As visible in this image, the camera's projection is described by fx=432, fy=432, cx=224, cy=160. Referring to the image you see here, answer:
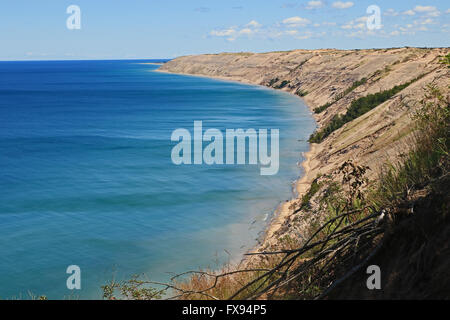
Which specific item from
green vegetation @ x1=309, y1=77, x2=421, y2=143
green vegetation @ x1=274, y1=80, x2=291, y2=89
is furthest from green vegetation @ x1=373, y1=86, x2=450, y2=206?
green vegetation @ x1=274, y1=80, x2=291, y2=89

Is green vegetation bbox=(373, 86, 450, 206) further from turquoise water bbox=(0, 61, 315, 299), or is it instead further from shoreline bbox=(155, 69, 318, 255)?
shoreline bbox=(155, 69, 318, 255)

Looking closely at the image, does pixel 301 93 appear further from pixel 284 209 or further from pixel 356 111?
pixel 284 209

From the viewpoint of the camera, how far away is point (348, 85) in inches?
2447

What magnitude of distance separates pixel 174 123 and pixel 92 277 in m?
39.9

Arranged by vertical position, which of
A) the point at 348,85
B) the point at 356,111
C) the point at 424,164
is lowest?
→ the point at 424,164

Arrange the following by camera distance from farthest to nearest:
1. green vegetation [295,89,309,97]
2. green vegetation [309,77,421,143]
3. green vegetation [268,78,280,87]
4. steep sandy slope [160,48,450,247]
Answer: green vegetation [268,78,280,87] → green vegetation [295,89,309,97] → green vegetation [309,77,421,143] → steep sandy slope [160,48,450,247]

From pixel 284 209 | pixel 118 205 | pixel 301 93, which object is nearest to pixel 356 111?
pixel 284 209

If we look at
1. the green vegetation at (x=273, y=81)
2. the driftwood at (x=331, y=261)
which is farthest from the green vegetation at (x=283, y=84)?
the driftwood at (x=331, y=261)

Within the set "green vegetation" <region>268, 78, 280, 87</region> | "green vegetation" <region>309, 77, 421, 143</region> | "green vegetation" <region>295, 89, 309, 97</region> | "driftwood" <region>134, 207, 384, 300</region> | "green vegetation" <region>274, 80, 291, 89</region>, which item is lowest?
"driftwood" <region>134, 207, 384, 300</region>

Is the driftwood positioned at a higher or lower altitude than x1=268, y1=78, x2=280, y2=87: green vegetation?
lower

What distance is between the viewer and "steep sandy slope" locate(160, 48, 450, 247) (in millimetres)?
21141

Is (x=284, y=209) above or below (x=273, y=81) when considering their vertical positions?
below

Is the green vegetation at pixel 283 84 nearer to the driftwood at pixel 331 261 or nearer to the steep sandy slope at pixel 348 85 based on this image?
the steep sandy slope at pixel 348 85
